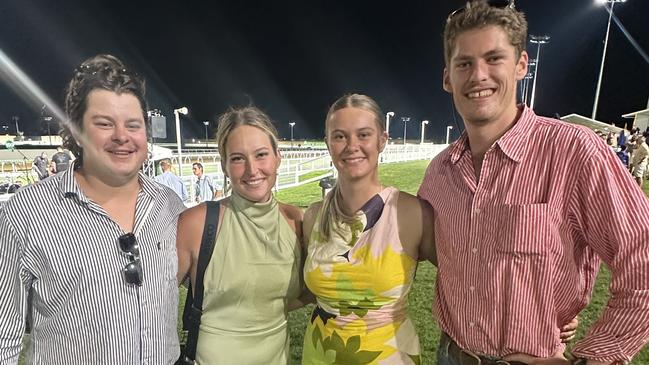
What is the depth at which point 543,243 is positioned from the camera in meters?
1.67

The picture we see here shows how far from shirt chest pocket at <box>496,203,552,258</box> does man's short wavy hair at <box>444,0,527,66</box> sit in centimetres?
72

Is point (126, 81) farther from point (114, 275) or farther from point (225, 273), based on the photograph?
point (225, 273)

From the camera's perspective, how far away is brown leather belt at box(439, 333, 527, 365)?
1.80m

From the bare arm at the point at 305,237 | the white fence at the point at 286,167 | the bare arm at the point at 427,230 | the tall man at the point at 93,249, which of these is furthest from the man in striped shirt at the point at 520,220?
the white fence at the point at 286,167

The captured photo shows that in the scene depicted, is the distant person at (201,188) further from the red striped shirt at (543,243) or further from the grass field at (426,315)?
the red striped shirt at (543,243)

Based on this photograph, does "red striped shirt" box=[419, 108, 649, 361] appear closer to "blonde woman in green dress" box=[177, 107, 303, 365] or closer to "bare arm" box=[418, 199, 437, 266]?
"bare arm" box=[418, 199, 437, 266]

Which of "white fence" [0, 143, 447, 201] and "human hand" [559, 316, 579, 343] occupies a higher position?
"human hand" [559, 316, 579, 343]

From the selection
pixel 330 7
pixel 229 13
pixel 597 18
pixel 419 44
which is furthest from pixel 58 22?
pixel 597 18

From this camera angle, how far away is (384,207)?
2.27m

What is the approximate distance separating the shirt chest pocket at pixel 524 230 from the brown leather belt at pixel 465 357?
497 millimetres

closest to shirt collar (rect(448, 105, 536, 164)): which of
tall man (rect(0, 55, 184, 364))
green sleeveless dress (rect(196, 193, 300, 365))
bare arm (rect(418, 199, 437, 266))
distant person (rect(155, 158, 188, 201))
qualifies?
bare arm (rect(418, 199, 437, 266))

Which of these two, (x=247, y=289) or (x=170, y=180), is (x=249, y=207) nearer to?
(x=247, y=289)

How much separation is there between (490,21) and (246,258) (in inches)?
65.3

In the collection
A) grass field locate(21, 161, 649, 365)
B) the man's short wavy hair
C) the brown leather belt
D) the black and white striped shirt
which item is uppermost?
the man's short wavy hair
